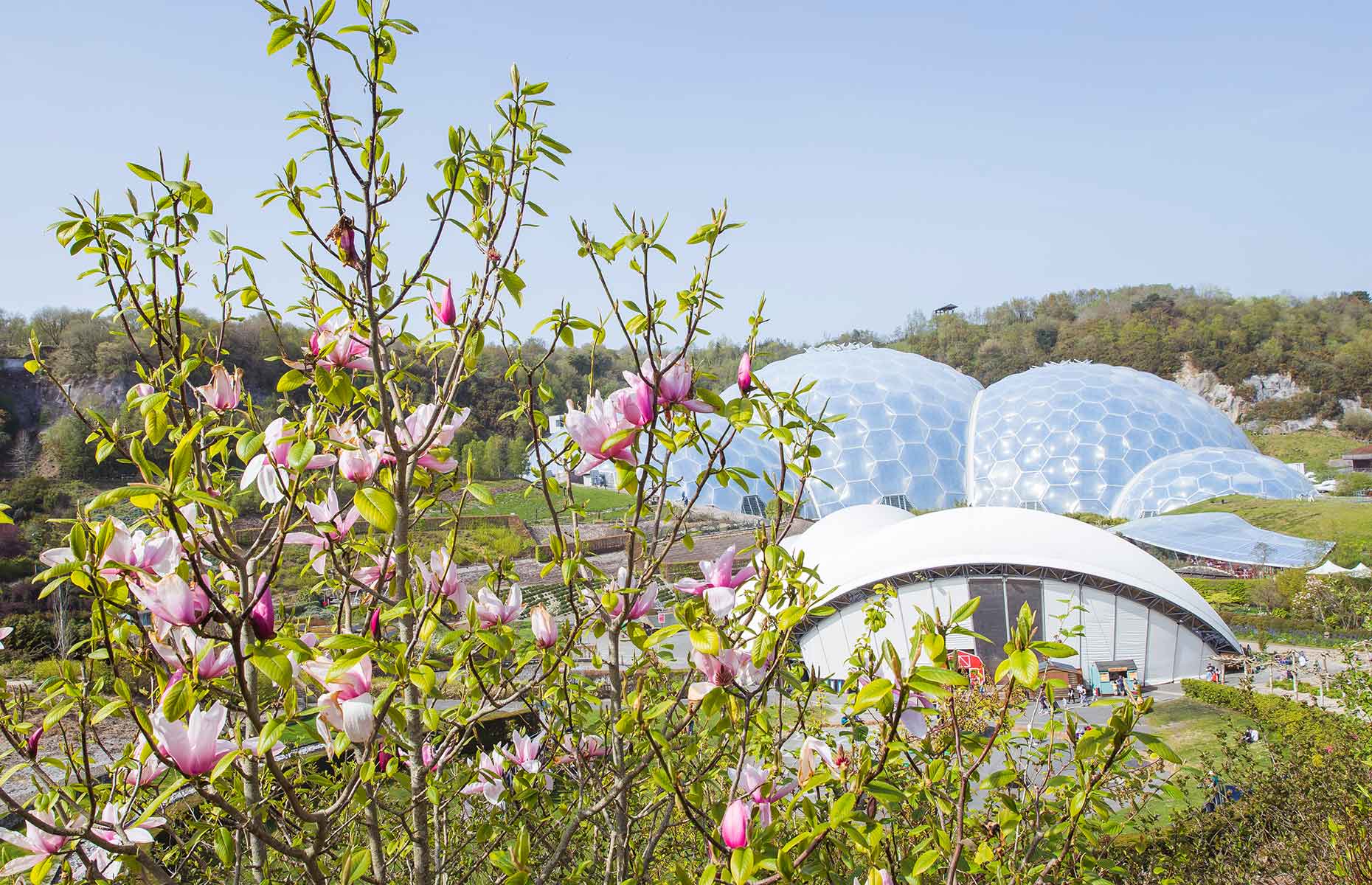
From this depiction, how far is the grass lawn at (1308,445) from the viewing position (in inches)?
1340

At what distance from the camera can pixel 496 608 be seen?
1381mm

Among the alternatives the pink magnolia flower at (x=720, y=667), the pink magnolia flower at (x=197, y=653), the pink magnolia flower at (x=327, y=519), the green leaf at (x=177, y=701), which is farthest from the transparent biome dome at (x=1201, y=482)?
the green leaf at (x=177, y=701)

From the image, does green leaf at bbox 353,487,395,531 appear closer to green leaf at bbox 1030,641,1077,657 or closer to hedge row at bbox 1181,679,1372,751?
green leaf at bbox 1030,641,1077,657

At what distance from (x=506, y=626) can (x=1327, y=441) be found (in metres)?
45.2

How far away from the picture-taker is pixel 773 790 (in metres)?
1.24

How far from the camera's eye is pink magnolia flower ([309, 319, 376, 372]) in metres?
1.26

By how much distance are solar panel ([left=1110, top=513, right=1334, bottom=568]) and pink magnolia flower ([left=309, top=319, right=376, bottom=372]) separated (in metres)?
21.5

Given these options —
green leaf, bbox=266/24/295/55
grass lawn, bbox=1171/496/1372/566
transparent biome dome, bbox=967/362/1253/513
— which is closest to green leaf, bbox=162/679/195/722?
green leaf, bbox=266/24/295/55

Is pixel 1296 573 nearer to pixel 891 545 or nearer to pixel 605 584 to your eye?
pixel 891 545

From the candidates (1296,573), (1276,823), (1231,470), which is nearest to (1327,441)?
(1231,470)

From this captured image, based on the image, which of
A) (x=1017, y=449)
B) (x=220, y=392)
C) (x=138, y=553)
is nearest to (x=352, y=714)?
(x=138, y=553)

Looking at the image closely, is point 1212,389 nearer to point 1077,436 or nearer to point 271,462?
point 1077,436

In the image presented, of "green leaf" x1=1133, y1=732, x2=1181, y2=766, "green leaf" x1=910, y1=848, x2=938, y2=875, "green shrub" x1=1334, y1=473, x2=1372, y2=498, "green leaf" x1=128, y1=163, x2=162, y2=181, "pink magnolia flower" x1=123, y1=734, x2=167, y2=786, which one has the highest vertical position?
"green leaf" x1=128, y1=163, x2=162, y2=181

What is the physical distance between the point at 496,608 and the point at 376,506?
1.56 feet
